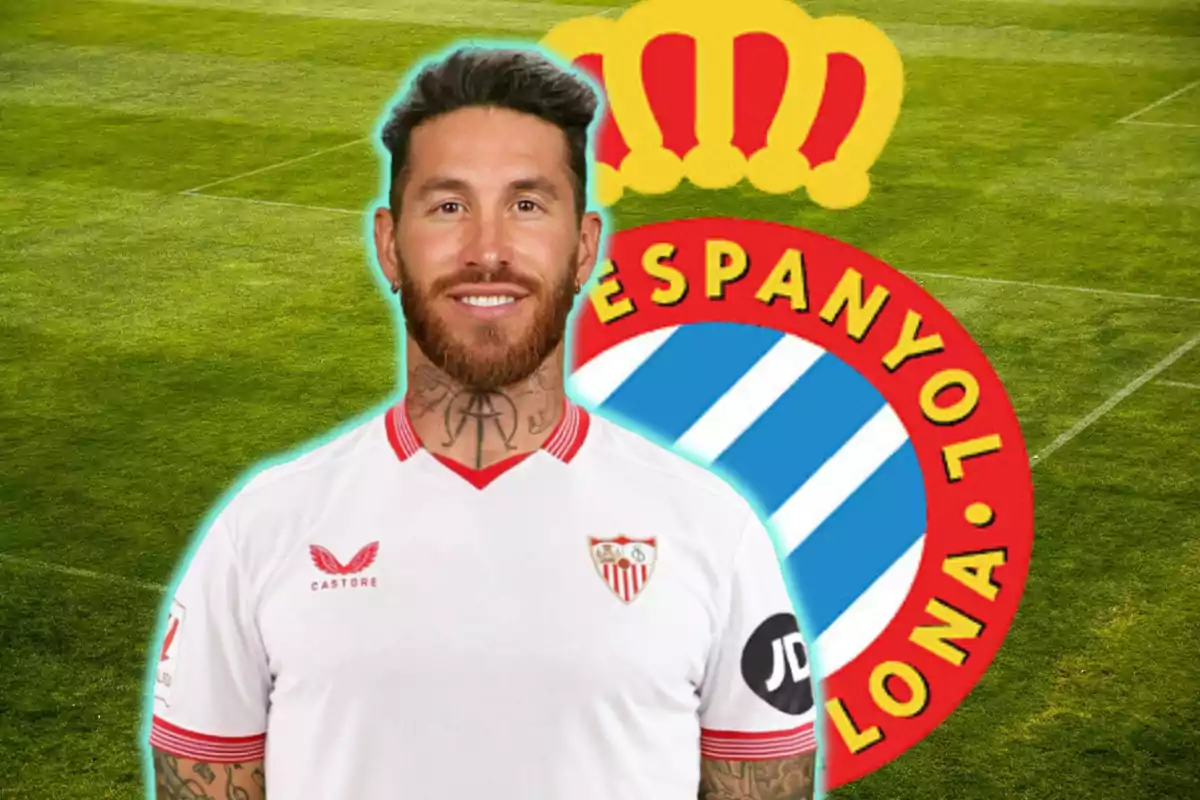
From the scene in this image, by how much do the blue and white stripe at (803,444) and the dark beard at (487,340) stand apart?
102 centimetres

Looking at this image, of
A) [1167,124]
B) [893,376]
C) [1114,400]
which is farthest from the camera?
[1167,124]

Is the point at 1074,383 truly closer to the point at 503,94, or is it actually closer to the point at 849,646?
the point at 849,646

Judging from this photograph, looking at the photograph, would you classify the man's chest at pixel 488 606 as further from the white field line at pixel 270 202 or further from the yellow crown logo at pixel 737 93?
the white field line at pixel 270 202

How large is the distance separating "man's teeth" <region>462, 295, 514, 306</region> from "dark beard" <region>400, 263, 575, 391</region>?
0.09 ft

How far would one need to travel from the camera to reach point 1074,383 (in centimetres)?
783

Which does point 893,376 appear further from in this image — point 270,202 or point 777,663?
point 270,202

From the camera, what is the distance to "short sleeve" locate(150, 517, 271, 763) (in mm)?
2299

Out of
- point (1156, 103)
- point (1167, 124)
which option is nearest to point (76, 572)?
point (1167, 124)

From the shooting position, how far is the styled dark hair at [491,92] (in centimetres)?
223

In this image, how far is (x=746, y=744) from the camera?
238 cm

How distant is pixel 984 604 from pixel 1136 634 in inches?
102

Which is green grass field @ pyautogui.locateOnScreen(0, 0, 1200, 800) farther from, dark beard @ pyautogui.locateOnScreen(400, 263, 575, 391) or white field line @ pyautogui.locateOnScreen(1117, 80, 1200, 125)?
dark beard @ pyautogui.locateOnScreen(400, 263, 575, 391)

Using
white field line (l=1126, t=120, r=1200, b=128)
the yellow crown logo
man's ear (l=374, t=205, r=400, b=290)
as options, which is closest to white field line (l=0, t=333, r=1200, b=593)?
the yellow crown logo

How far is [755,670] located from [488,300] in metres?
0.57
